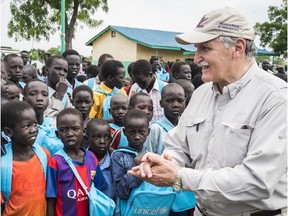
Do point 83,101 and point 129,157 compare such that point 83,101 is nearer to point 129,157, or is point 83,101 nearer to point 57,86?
point 57,86

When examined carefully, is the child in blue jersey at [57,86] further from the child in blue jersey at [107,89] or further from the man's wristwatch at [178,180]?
the man's wristwatch at [178,180]

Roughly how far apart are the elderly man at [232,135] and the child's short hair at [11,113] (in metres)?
1.33

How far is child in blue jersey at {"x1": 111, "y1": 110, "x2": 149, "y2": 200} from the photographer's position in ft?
10.4

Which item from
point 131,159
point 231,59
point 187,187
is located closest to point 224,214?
point 187,187

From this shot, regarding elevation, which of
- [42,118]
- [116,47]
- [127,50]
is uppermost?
[116,47]

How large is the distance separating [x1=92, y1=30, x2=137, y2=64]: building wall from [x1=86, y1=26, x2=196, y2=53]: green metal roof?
1.43 feet

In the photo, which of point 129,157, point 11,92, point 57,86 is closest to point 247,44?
point 129,157

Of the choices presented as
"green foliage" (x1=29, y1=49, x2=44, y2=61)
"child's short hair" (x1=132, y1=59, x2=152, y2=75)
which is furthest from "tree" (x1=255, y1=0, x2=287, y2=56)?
"child's short hair" (x1=132, y1=59, x2=152, y2=75)

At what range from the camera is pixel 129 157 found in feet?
11.1

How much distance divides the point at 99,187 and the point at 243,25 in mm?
1873

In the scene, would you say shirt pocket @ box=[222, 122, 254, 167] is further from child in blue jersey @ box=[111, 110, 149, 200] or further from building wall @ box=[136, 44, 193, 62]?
building wall @ box=[136, 44, 193, 62]

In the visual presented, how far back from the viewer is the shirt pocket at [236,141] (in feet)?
6.63

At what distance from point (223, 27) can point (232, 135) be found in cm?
59

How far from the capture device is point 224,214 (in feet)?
6.93
